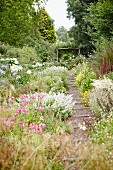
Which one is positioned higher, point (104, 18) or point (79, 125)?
point (104, 18)

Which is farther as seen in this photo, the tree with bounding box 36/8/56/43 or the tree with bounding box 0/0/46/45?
the tree with bounding box 36/8/56/43

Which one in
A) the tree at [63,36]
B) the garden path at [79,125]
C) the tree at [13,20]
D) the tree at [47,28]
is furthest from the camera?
the tree at [63,36]

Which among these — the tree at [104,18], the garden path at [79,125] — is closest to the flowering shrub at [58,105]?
the garden path at [79,125]

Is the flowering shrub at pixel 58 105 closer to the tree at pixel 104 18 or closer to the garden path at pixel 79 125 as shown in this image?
the garden path at pixel 79 125

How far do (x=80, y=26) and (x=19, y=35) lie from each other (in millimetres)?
7469

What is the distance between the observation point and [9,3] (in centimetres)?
1800

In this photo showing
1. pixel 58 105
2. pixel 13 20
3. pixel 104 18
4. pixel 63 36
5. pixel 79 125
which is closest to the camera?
pixel 79 125

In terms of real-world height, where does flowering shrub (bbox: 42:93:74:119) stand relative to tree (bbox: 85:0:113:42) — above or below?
below

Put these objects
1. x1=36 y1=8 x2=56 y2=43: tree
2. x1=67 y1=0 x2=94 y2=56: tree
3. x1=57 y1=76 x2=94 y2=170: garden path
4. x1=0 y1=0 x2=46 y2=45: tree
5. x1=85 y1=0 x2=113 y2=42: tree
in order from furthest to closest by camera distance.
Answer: x1=36 y1=8 x2=56 y2=43: tree → x1=67 y1=0 x2=94 y2=56: tree → x1=0 y1=0 x2=46 y2=45: tree → x1=85 y1=0 x2=113 y2=42: tree → x1=57 y1=76 x2=94 y2=170: garden path

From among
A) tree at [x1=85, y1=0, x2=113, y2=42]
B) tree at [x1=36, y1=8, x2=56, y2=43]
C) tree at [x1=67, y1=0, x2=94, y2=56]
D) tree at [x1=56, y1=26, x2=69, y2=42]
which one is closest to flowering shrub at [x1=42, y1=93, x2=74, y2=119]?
tree at [x1=85, y1=0, x2=113, y2=42]

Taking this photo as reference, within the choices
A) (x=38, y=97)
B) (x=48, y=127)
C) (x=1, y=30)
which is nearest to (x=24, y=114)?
(x=48, y=127)

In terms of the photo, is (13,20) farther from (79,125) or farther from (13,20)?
(79,125)

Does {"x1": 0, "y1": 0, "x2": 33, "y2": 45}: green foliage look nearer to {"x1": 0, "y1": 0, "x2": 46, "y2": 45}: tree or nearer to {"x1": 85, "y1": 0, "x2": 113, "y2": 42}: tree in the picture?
{"x1": 0, "y1": 0, "x2": 46, "y2": 45}: tree

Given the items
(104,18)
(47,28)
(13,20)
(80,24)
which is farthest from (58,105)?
(47,28)
